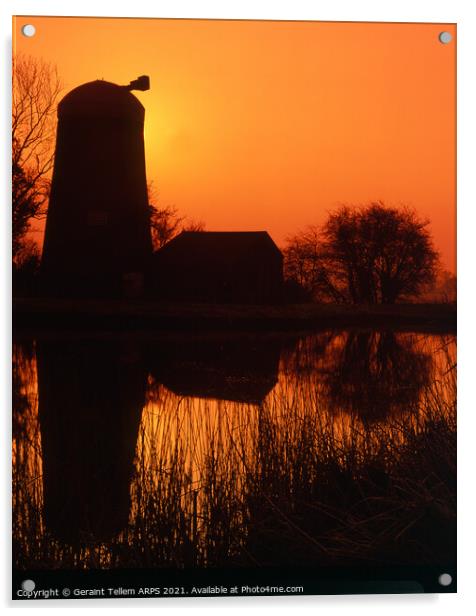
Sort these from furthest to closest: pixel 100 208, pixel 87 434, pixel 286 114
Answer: pixel 100 208
pixel 286 114
pixel 87 434

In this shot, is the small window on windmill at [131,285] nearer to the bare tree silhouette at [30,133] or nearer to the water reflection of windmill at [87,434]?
the water reflection of windmill at [87,434]

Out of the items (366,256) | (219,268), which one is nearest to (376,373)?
(366,256)

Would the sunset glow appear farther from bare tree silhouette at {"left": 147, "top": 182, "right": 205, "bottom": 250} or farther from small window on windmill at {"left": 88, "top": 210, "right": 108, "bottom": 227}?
small window on windmill at {"left": 88, "top": 210, "right": 108, "bottom": 227}

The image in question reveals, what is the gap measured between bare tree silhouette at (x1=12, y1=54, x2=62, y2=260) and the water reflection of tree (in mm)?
1281

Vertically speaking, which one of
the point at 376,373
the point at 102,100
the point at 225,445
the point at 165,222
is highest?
the point at 102,100

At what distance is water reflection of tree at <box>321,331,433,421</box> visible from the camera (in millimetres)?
2924

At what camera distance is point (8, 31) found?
2812mm

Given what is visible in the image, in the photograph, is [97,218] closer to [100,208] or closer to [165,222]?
[100,208]

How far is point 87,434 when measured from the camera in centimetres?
282

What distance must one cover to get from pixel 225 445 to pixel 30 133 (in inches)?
55.6

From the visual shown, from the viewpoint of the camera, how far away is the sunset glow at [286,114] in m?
2.85

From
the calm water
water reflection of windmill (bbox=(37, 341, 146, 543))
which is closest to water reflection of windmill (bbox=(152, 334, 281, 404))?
the calm water
